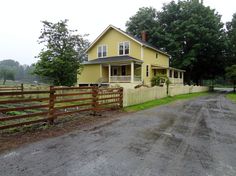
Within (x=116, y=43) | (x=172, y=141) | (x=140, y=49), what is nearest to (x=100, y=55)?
(x=116, y=43)

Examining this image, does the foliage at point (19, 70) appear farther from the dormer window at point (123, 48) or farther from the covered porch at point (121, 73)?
the dormer window at point (123, 48)

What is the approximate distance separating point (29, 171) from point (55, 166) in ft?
1.60

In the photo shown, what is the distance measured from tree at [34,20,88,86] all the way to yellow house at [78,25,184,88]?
3.51 m

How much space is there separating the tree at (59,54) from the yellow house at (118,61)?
11.5 feet

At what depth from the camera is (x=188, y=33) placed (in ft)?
118

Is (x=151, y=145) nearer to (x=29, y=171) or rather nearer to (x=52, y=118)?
(x=29, y=171)

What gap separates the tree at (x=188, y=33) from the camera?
37031 mm

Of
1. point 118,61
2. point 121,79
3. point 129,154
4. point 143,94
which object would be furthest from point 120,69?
point 129,154

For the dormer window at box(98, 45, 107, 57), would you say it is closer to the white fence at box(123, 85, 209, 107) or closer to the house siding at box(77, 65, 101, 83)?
the house siding at box(77, 65, 101, 83)

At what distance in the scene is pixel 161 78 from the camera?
85.1 feet

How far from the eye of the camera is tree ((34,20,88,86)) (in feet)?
74.0

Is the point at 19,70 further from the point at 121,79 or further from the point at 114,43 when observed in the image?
the point at 121,79

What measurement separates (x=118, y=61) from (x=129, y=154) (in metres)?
20.7

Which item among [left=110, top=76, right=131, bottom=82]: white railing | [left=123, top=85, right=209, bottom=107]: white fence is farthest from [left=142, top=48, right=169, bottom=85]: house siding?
[left=123, top=85, right=209, bottom=107]: white fence
